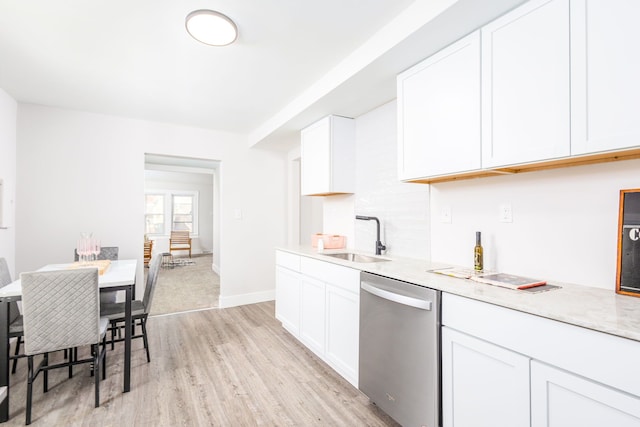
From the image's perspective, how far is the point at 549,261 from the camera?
1.63 meters

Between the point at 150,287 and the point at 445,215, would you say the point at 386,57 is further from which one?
the point at 150,287

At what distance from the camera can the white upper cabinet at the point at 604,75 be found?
3.77 ft

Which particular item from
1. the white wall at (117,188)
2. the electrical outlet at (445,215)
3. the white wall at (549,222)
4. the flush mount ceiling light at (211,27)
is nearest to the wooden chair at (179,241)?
the white wall at (117,188)

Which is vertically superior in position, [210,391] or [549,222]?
[549,222]

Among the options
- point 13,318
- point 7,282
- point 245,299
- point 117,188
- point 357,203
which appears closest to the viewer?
point 13,318

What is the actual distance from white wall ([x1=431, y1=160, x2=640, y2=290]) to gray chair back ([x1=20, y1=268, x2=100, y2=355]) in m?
2.42

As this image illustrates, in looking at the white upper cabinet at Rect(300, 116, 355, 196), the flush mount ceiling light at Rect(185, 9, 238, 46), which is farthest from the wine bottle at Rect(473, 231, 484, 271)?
the flush mount ceiling light at Rect(185, 9, 238, 46)

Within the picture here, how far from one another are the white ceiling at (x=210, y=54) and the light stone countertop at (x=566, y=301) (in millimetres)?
1375

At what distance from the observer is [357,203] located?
10.5ft

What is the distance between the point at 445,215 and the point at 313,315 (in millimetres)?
1369

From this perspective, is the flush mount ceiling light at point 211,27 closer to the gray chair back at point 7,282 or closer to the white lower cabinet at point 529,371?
the white lower cabinet at point 529,371

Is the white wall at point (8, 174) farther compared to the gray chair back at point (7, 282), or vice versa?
the white wall at point (8, 174)

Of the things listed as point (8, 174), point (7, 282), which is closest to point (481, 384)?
point (7, 282)

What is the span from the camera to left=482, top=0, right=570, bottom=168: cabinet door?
1.34 m
